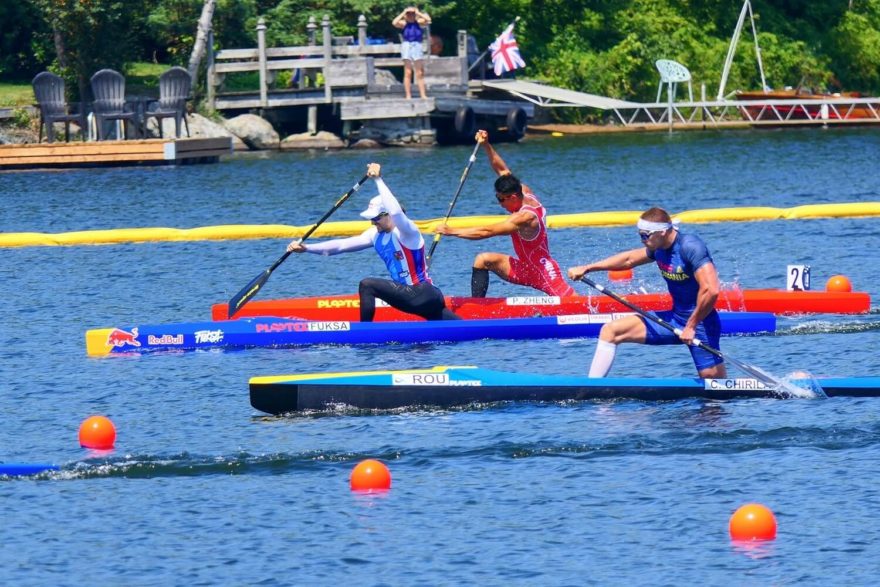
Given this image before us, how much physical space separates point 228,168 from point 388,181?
17.1ft

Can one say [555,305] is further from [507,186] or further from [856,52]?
[856,52]

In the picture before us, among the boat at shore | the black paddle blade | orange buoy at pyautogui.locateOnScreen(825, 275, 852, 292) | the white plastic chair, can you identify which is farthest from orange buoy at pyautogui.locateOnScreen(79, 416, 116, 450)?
the boat at shore

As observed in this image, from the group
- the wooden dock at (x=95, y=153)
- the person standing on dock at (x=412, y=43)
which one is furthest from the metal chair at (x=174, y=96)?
the person standing on dock at (x=412, y=43)

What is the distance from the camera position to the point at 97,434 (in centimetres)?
1391

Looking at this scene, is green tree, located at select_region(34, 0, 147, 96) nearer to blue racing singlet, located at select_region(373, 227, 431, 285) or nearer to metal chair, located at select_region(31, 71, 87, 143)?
metal chair, located at select_region(31, 71, 87, 143)

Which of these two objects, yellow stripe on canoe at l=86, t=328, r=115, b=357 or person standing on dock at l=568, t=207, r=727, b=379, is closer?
person standing on dock at l=568, t=207, r=727, b=379

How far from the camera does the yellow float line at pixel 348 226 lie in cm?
2766

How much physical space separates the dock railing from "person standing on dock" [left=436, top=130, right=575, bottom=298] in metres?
24.8

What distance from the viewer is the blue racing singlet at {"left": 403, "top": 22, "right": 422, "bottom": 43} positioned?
138 feet

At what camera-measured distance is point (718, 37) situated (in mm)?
56125

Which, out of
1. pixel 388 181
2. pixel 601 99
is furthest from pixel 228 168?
pixel 601 99

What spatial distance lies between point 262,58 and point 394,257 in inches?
1060

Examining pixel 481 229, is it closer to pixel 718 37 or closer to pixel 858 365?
pixel 858 365

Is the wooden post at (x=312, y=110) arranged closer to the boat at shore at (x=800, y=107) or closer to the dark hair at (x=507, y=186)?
the boat at shore at (x=800, y=107)
